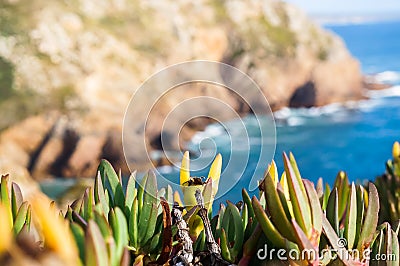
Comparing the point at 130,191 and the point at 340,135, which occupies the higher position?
the point at 340,135

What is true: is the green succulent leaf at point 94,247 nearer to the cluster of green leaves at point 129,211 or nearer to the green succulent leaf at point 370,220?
the cluster of green leaves at point 129,211

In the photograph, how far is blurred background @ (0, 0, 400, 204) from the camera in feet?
70.2

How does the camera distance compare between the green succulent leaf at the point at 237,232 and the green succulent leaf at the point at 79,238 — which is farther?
the green succulent leaf at the point at 237,232

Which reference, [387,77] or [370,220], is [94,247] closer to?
[370,220]

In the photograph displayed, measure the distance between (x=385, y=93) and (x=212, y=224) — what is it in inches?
1628

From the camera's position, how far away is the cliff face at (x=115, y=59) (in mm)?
21422

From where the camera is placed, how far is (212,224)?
92 centimetres

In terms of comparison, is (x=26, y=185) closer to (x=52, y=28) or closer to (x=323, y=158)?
(x=52, y=28)

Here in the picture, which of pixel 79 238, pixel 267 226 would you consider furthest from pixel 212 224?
pixel 79 238

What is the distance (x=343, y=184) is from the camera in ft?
3.73

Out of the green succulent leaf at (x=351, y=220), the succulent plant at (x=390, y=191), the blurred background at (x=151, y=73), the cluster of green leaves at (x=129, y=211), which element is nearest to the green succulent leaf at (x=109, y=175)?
the cluster of green leaves at (x=129, y=211)

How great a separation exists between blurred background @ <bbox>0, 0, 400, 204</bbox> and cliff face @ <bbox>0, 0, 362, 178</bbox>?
51mm

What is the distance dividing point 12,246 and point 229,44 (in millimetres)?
30990

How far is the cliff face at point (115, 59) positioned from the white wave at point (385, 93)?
15.7 ft
